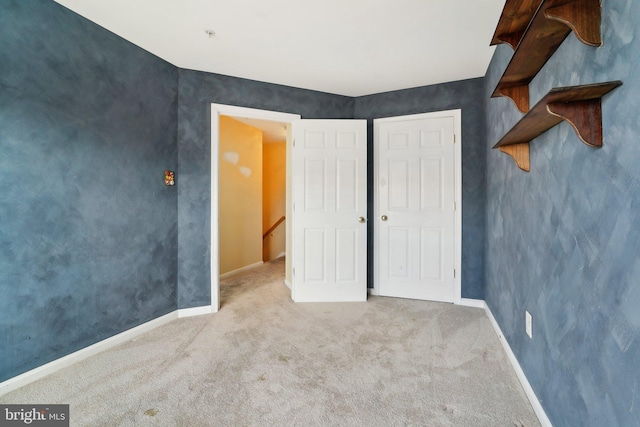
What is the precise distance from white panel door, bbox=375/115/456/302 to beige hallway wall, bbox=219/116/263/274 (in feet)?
7.39

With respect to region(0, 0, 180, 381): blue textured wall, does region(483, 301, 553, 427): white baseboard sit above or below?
below

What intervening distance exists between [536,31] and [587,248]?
2.88 ft

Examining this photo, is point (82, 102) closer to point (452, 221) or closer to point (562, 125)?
point (562, 125)

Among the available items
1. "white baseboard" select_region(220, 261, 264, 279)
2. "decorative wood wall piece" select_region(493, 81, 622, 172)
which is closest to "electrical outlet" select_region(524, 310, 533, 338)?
"decorative wood wall piece" select_region(493, 81, 622, 172)

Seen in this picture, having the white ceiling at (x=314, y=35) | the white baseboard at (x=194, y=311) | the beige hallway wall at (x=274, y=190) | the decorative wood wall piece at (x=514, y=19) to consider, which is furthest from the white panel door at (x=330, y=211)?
the beige hallway wall at (x=274, y=190)

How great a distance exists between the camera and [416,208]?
129 inches

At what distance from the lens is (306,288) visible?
3258 mm

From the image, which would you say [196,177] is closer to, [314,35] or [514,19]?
[314,35]

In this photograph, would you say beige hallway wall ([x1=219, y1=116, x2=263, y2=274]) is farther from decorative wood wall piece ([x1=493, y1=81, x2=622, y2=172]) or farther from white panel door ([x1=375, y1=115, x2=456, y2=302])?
decorative wood wall piece ([x1=493, y1=81, x2=622, y2=172])

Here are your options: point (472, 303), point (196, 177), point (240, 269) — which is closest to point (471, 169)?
point (472, 303)

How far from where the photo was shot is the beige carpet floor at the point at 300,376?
4.98 feet

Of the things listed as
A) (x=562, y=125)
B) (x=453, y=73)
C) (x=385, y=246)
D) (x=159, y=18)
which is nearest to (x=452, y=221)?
(x=385, y=246)

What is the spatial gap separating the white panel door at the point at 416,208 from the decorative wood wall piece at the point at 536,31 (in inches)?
58.8

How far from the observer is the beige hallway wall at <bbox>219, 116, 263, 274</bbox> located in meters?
4.34
